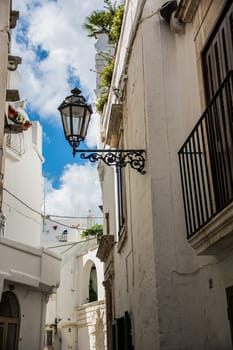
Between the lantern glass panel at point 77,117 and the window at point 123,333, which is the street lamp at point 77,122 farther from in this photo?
the window at point 123,333

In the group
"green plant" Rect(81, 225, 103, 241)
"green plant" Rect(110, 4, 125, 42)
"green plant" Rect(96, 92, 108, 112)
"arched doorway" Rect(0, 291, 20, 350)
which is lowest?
"arched doorway" Rect(0, 291, 20, 350)

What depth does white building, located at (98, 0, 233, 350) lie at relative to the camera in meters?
5.05

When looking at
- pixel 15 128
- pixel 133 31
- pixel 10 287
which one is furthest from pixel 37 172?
pixel 133 31

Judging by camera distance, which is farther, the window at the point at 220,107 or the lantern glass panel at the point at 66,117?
the lantern glass panel at the point at 66,117

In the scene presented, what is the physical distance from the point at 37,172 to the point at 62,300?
9.67 metres

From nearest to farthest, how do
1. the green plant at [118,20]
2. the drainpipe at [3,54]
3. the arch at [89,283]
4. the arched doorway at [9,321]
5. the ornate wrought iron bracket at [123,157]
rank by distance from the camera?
1. the ornate wrought iron bracket at [123,157]
2. the drainpipe at [3,54]
3. the green plant at [118,20]
4. the arched doorway at [9,321]
5. the arch at [89,283]

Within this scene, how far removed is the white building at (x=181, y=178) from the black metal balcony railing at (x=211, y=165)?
12 mm

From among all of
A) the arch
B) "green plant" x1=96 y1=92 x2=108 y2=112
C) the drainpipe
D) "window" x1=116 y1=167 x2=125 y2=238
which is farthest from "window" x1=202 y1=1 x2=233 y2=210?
the arch

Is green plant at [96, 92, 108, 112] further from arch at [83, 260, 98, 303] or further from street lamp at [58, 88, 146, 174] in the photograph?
arch at [83, 260, 98, 303]

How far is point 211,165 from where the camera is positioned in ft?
17.0

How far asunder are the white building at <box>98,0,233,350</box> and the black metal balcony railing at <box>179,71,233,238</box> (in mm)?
12

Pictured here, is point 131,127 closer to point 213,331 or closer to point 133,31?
point 133,31

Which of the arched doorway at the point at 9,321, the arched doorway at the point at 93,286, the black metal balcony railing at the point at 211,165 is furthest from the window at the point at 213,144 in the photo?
the arched doorway at the point at 93,286

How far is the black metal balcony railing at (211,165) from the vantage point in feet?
15.7
